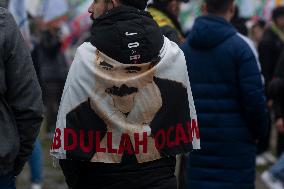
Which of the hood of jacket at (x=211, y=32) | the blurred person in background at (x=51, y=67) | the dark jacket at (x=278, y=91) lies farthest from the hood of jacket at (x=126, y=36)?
the blurred person in background at (x=51, y=67)

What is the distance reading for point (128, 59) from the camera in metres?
3.64

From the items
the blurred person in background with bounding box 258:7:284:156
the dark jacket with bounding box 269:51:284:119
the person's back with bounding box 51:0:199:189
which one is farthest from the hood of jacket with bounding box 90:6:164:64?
the blurred person in background with bounding box 258:7:284:156

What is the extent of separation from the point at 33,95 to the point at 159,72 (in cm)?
61

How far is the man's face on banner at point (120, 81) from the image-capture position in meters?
3.64

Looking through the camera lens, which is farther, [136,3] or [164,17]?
[164,17]

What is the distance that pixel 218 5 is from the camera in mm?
5398

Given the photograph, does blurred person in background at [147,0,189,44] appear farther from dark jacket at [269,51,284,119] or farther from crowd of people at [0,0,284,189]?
crowd of people at [0,0,284,189]

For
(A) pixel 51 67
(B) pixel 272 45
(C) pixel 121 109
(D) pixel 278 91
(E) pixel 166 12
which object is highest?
(E) pixel 166 12

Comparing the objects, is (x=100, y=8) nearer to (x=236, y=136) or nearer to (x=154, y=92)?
(x=154, y=92)

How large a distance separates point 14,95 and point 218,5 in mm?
1960

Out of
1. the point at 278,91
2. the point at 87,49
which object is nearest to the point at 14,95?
the point at 87,49

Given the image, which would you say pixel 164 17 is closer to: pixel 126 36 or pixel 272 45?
pixel 126 36

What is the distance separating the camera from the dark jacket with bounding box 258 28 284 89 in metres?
9.66

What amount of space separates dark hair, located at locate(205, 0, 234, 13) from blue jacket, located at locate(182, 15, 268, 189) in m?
0.07
